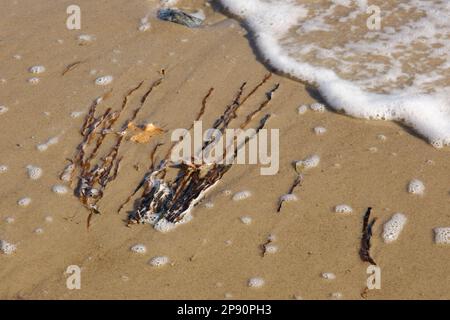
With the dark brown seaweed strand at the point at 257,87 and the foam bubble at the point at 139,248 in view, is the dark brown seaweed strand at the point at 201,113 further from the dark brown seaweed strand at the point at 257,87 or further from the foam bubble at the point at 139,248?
the foam bubble at the point at 139,248

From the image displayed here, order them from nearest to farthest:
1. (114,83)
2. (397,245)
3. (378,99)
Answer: (397,245)
(378,99)
(114,83)

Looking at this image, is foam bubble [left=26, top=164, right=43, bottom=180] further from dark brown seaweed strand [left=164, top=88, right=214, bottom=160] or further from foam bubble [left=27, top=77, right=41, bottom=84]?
foam bubble [left=27, top=77, right=41, bottom=84]

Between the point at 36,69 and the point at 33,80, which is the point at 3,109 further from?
the point at 36,69

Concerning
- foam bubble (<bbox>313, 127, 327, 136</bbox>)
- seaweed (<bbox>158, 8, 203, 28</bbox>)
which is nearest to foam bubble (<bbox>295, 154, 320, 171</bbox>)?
foam bubble (<bbox>313, 127, 327, 136</bbox>)

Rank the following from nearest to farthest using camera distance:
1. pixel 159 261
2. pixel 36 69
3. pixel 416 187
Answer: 1. pixel 159 261
2. pixel 416 187
3. pixel 36 69

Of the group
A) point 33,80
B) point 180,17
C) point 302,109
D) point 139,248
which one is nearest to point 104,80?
point 33,80
